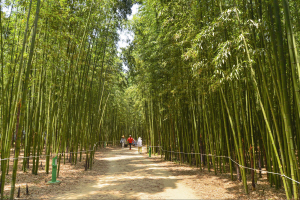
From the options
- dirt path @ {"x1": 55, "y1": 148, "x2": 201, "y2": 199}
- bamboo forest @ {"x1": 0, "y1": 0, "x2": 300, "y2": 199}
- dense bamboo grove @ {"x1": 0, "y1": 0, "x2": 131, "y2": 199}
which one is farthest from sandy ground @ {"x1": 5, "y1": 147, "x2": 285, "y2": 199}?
dense bamboo grove @ {"x1": 0, "y1": 0, "x2": 131, "y2": 199}

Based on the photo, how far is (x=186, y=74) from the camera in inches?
209

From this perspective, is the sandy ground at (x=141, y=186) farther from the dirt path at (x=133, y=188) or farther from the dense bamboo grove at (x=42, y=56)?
the dense bamboo grove at (x=42, y=56)

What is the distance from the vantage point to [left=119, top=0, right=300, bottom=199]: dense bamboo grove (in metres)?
2.67

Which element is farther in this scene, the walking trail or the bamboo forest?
the walking trail

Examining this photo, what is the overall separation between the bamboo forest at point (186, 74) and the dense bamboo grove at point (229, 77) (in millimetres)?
23

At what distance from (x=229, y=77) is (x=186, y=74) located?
7.47ft

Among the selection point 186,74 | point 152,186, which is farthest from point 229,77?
point 152,186

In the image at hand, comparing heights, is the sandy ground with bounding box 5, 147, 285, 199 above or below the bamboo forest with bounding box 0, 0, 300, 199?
below

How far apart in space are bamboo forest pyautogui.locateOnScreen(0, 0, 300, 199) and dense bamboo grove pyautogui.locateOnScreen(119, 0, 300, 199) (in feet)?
0.08

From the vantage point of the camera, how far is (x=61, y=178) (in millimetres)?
4531

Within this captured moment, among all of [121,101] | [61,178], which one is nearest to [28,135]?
[61,178]

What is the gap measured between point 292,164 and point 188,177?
292cm

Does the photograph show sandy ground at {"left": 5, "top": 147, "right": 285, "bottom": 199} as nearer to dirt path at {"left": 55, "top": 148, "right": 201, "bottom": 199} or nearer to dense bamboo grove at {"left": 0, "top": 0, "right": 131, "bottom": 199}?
dirt path at {"left": 55, "top": 148, "right": 201, "bottom": 199}

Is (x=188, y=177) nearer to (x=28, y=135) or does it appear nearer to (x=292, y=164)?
(x=292, y=164)
